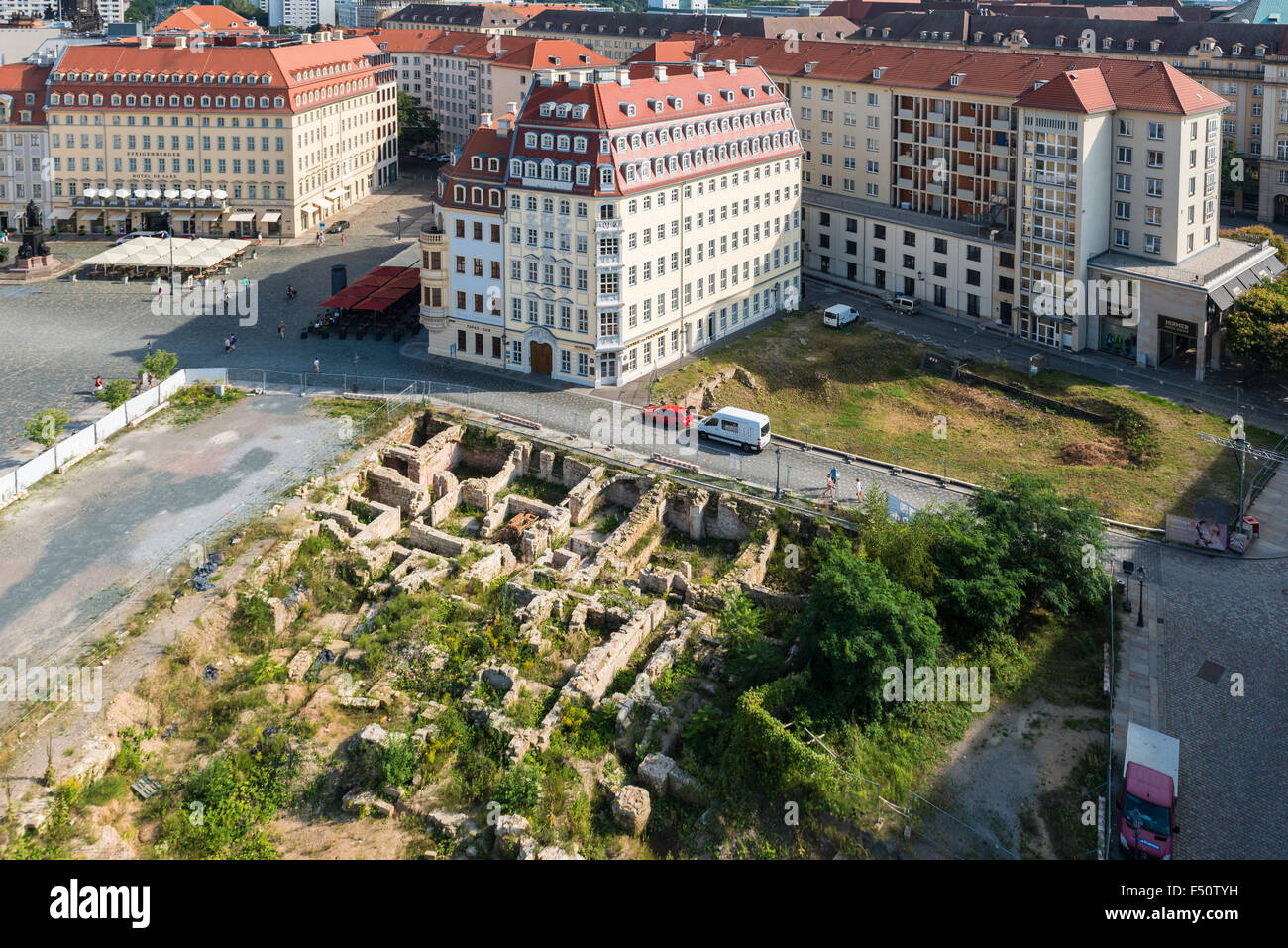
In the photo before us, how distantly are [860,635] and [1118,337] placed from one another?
56.0m

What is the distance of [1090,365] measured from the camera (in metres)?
93.4

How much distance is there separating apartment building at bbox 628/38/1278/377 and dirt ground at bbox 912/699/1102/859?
49591mm

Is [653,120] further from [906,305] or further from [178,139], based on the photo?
[178,139]

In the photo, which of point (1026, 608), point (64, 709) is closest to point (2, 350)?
point (64, 709)

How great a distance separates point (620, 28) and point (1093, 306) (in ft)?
375

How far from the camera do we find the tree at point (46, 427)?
6988 centimetres

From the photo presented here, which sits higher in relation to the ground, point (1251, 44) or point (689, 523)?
point (1251, 44)

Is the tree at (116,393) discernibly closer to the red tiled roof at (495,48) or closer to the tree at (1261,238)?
the red tiled roof at (495,48)

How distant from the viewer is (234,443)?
73562 millimetres

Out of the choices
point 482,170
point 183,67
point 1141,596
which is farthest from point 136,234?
point 1141,596

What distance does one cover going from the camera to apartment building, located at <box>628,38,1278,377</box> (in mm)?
92438

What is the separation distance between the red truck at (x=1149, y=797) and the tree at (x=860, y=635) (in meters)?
8.81

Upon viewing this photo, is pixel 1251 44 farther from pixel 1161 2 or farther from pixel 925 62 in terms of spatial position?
pixel 1161 2

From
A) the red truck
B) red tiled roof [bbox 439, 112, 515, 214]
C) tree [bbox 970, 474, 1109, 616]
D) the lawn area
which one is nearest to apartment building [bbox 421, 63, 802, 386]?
red tiled roof [bbox 439, 112, 515, 214]
